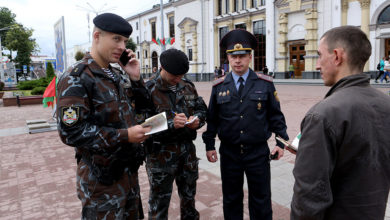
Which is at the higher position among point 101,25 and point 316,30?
point 316,30

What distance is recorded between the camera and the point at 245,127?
2760 mm

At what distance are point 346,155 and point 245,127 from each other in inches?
54.8

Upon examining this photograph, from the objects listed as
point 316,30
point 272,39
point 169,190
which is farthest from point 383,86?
point 169,190

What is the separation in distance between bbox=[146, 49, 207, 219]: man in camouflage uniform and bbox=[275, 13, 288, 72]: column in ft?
85.4

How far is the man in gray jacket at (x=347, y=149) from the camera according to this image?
53.4 inches

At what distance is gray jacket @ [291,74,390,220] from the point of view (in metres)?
1.35

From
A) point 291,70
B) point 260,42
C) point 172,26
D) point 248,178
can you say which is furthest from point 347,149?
point 172,26

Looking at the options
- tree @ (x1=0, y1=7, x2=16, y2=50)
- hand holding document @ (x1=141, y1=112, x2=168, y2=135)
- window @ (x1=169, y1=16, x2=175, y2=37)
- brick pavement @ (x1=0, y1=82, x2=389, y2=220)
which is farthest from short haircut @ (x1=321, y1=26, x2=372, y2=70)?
tree @ (x1=0, y1=7, x2=16, y2=50)

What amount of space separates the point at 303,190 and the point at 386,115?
1.76 feet

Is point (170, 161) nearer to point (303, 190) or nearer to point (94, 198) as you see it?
point (94, 198)

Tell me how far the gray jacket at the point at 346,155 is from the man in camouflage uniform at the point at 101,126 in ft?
3.44

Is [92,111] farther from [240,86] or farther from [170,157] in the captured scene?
[240,86]

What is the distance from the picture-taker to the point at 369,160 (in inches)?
54.3

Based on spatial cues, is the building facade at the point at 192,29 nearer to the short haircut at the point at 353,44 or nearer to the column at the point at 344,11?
the column at the point at 344,11
